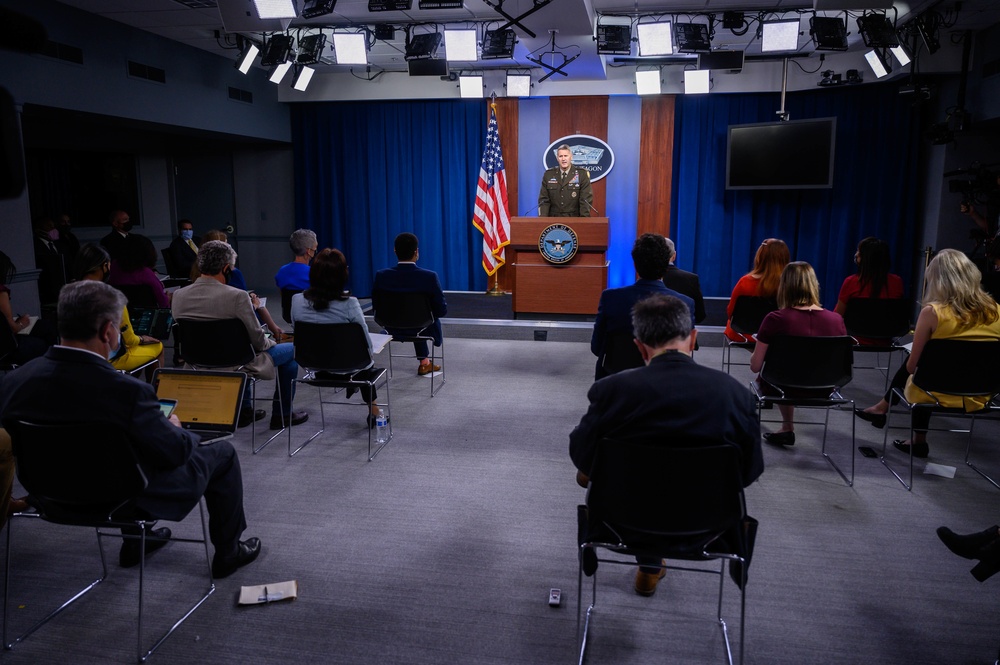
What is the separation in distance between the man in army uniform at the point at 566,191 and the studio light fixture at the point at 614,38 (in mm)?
1517

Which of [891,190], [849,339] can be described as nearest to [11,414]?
[849,339]

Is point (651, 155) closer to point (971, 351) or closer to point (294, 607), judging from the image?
point (971, 351)

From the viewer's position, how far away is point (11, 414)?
2.13m

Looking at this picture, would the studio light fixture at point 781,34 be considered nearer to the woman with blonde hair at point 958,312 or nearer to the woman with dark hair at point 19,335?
the woman with blonde hair at point 958,312

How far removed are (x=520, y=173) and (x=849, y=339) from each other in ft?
23.2

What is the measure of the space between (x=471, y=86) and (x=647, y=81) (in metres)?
2.24

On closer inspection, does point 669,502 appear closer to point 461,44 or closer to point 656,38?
point 656,38

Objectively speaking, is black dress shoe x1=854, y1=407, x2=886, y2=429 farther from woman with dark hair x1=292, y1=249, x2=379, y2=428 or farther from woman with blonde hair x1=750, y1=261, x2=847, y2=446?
woman with dark hair x1=292, y1=249, x2=379, y2=428

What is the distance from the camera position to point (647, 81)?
859 centimetres

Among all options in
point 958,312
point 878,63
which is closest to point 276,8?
point 958,312

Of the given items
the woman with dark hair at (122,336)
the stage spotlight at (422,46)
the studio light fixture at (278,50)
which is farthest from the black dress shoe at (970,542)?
the studio light fixture at (278,50)

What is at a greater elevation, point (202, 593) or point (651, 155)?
point (651, 155)

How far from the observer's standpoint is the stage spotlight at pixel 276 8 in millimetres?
5188

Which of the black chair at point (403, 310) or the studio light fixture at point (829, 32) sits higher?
the studio light fixture at point (829, 32)
